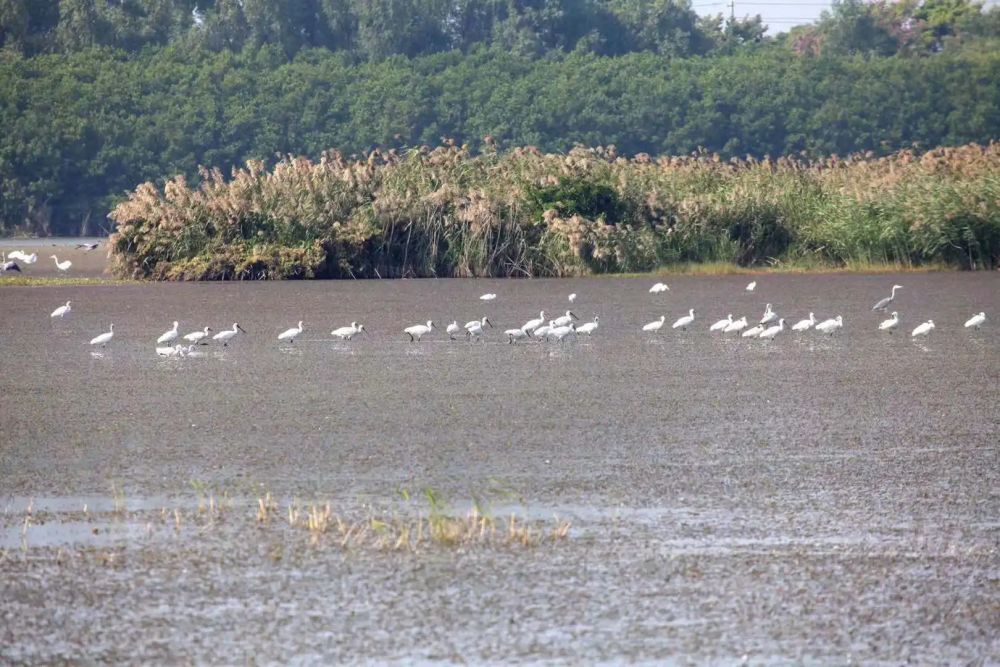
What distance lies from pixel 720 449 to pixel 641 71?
211 feet

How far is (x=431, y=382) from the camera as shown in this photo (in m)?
16.4

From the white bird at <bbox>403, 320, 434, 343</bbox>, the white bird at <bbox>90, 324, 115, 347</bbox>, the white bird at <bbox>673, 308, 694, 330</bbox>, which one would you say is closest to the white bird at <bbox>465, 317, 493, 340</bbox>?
the white bird at <bbox>403, 320, 434, 343</bbox>

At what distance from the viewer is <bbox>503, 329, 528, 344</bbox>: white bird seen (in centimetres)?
2089

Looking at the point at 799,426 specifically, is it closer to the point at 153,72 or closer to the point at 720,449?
the point at 720,449

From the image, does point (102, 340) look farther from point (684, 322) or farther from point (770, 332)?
point (770, 332)

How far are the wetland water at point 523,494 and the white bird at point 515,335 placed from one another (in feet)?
1.62

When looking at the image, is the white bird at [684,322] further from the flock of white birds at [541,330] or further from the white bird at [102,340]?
the white bird at [102,340]

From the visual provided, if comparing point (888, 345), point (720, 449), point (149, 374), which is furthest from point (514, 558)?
point (888, 345)

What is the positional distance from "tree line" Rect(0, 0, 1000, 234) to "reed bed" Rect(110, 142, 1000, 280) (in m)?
29.5

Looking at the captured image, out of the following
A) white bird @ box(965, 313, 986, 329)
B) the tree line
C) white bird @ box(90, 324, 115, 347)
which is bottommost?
white bird @ box(90, 324, 115, 347)

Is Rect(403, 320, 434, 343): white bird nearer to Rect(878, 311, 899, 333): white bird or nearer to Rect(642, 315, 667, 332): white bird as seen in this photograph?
Rect(642, 315, 667, 332): white bird

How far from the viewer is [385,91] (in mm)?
71750

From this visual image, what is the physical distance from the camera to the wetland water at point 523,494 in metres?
7.66

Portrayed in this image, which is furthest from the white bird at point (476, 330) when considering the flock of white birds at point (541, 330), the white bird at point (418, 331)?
the white bird at point (418, 331)
